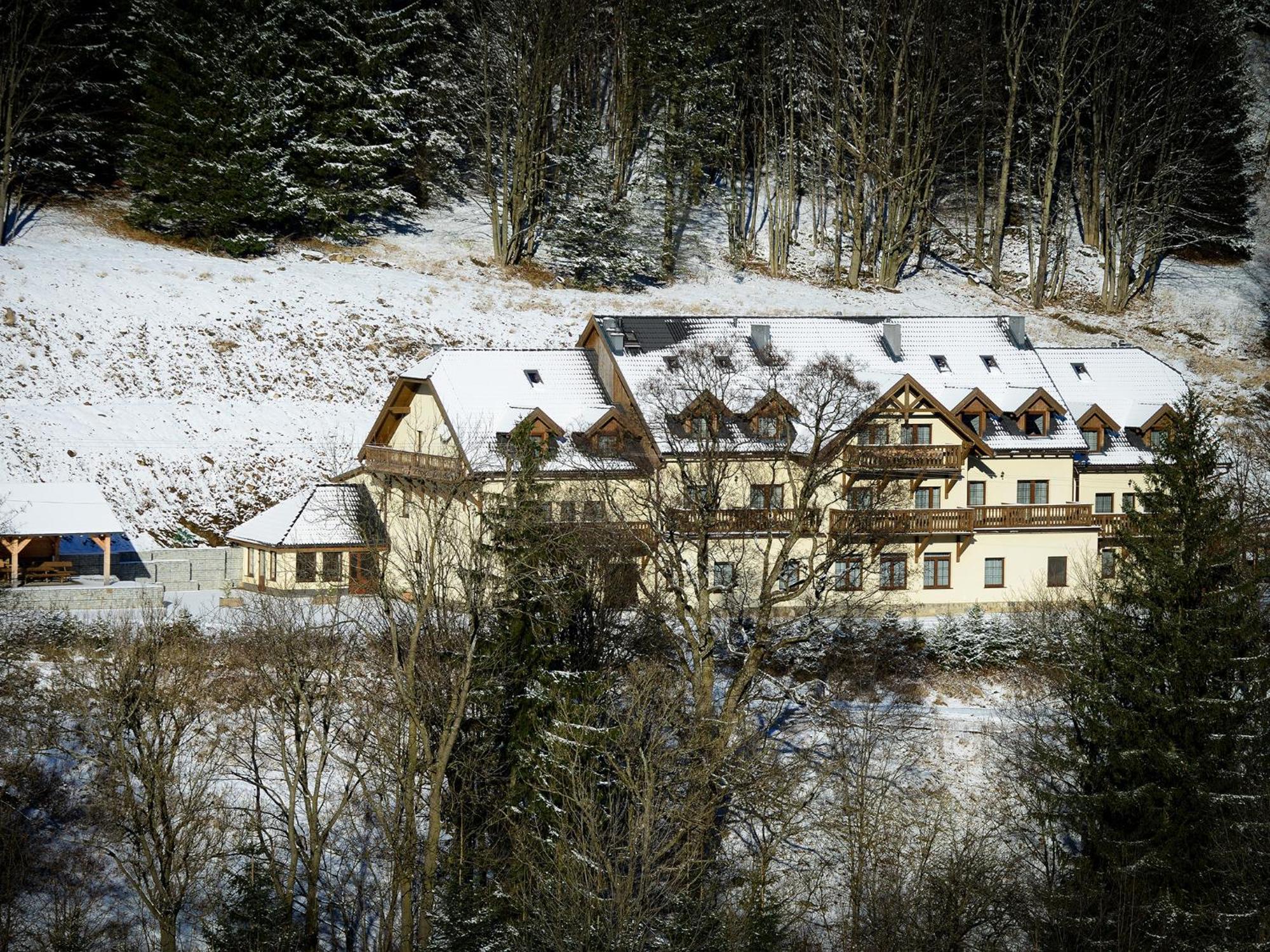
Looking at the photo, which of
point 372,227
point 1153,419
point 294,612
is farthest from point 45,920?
point 372,227

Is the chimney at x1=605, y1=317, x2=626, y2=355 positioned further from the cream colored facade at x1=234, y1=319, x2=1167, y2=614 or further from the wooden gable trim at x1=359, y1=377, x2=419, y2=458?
the wooden gable trim at x1=359, y1=377, x2=419, y2=458

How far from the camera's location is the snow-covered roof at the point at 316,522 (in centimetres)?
4266

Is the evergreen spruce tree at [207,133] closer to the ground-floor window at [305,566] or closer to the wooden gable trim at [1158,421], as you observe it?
the ground-floor window at [305,566]

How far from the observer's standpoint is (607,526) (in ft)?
115

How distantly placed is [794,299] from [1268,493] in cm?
2944

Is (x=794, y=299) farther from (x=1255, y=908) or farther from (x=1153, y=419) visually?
(x=1255, y=908)

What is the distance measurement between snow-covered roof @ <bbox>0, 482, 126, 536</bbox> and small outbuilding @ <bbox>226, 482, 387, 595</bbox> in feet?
14.2

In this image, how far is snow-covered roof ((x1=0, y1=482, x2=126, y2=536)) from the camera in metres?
40.7

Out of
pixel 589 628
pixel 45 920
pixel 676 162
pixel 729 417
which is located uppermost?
pixel 676 162

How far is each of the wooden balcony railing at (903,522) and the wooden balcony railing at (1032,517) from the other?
0.90 meters

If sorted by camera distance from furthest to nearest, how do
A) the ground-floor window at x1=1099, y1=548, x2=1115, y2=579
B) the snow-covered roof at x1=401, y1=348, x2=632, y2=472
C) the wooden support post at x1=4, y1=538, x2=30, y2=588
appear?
the ground-floor window at x1=1099, y1=548, x2=1115, y2=579
the snow-covered roof at x1=401, y1=348, x2=632, y2=472
the wooden support post at x1=4, y1=538, x2=30, y2=588

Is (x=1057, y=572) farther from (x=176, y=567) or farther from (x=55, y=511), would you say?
(x=55, y=511)

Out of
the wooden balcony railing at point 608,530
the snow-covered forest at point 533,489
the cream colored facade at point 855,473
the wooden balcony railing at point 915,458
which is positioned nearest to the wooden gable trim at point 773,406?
the cream colored facade at point 855,473

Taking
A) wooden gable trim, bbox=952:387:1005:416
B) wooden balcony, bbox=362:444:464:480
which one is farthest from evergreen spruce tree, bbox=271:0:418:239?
wooden gable trim, bbox=952:387:1005:416
